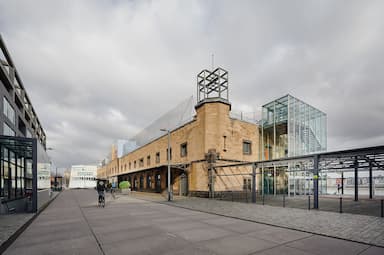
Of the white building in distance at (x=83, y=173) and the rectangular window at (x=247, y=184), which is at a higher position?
the rectangular window at (x=247, y=184)

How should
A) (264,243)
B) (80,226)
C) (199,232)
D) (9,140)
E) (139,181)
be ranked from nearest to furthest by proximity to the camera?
(264,243), (199,232), (80,226), (9,140), (139,181)

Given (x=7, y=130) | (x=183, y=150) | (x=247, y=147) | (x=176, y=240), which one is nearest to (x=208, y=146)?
(x=183, y=150)

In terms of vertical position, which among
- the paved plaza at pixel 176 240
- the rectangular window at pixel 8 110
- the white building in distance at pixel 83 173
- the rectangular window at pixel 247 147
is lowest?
the white building in distance at pixel 83 173

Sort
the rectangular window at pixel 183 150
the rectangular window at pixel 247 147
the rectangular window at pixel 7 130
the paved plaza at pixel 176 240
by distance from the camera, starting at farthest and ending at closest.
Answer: the rectangular window at pixel 183 150, the rectangular window at pixel 247 147, the rectangular window at pixel 7 130, the paved plaza at pixel 176 240

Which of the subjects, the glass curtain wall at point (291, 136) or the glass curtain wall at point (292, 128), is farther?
the glass curtain wall at point (292, 128)

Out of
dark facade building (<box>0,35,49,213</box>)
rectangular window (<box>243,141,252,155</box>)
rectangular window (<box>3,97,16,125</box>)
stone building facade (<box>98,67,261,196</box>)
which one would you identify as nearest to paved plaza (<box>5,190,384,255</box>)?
dark facade building (<box>0,35,49,213</box>)

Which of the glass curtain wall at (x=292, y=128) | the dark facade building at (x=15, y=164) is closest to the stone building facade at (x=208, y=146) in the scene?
the glass curtain wall at (x=292, y=128)

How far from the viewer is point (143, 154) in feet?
149

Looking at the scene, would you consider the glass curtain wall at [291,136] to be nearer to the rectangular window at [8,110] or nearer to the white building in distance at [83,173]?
the rectangular window at [8,110]

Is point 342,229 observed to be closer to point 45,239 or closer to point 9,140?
point 45,239

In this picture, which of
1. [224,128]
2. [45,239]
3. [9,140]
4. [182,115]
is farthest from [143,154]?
[45,239]

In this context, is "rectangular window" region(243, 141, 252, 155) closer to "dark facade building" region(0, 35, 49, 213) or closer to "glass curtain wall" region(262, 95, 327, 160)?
"glass curtain wall" region(262, 95, 327, 160)

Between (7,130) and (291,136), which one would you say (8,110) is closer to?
(7,130)

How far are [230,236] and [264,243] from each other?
4.09 feet
